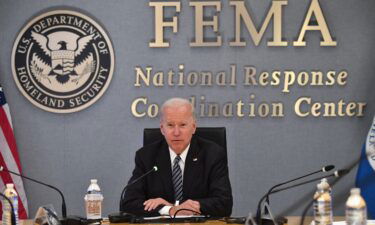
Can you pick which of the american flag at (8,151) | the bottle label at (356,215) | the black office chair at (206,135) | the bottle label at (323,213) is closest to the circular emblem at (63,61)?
the american flag at (8,151)

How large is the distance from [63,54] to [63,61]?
0.06 meters

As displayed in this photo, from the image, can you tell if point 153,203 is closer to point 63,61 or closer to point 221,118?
point 221,118

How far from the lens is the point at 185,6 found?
6062mm

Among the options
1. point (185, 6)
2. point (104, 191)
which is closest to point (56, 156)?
point (104, 191)

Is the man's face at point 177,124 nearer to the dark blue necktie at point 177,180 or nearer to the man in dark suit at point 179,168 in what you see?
the man in dark suit at point 179,168

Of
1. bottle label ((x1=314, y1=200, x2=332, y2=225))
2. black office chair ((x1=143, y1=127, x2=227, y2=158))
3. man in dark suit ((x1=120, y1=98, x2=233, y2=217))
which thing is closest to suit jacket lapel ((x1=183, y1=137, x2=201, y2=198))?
man in dark suit ((x1=120, y1=98, x2=233, y2=217))

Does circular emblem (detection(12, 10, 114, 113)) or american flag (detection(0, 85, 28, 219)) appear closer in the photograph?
american flag (detection(0, 85, 28, 219))

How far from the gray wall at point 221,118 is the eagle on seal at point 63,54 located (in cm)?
21

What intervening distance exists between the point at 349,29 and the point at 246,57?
2.89ft

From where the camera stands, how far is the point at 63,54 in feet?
20.1

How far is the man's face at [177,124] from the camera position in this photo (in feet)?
15.1

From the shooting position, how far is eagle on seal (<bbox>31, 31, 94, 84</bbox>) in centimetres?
613

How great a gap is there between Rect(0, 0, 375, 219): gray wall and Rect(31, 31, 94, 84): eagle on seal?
0.21 metres

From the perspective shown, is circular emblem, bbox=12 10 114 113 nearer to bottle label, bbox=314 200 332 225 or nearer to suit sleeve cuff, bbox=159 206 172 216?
suit sleeve cuff, bbox=159 206 172 216
